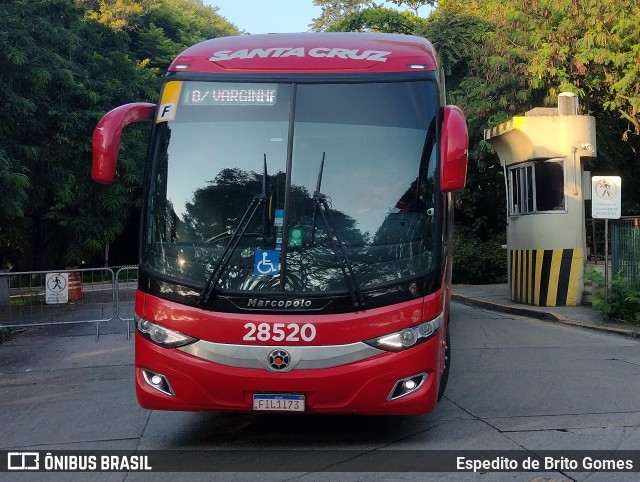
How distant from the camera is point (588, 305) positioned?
18656mm

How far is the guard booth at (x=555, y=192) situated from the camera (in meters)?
18.5

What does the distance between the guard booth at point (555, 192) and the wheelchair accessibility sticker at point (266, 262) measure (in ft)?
42.9

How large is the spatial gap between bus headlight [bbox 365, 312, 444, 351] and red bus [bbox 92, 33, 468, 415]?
0.05 ft

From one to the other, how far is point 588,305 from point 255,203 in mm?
13604

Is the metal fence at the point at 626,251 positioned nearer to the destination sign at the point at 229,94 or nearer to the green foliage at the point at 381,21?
the destination sign at the point at 229,94

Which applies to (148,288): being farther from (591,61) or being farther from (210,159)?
(591,61)

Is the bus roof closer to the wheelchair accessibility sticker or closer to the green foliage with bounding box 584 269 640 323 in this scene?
the wheelchair accessibility sticker

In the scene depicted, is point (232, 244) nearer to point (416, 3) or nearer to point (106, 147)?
point (106, 147)

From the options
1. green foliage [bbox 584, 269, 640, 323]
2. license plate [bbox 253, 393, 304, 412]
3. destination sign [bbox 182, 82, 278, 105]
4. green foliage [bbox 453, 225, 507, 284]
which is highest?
destination sign [bbox 182, 82, 278, 105]

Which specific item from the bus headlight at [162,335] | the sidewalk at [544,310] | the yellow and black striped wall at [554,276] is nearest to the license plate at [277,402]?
the bus headlight at [162,335]

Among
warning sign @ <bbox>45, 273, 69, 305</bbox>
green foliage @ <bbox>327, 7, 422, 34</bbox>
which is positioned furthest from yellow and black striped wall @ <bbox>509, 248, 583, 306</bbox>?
green foliage @ <bbox>327, 7, 422, 34</bbox>

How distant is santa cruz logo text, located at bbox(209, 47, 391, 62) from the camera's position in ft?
23.6

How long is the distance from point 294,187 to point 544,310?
41.0ft

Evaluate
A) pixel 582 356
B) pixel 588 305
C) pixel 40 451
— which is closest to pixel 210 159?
pixel 40 451
